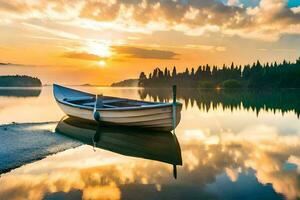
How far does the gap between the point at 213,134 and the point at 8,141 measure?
46.0 feet

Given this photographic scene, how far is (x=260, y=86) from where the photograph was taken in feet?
557

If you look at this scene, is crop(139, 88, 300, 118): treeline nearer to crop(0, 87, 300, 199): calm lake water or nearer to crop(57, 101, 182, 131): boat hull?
crop(57, 101, 182, 131): boat hull

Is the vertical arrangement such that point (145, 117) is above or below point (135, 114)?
below

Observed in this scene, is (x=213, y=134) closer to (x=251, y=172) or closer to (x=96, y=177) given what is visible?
(x=251, y=172)

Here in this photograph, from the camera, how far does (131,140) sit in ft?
66.3

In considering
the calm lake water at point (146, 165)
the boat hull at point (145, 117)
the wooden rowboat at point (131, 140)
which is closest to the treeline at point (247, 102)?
the boat hull at point (145, 117)

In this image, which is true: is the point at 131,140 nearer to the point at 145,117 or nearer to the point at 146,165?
the point at 145,117

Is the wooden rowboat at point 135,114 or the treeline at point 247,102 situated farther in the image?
the treeline at point 247,102

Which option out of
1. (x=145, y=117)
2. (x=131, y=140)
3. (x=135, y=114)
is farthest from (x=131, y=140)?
(x=135, y=114)

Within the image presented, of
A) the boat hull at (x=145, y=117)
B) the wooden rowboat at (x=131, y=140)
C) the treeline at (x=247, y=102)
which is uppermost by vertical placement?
the boat hull at (x=145, y=117)

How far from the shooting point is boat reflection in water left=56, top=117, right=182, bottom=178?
1638cm

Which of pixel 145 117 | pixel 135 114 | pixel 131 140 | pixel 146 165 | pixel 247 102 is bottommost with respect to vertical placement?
pixel 247 102

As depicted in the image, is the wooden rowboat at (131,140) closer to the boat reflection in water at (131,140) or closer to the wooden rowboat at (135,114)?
the boat reflection in water at (131,140)

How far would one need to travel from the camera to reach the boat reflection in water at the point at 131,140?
16.4 meters
